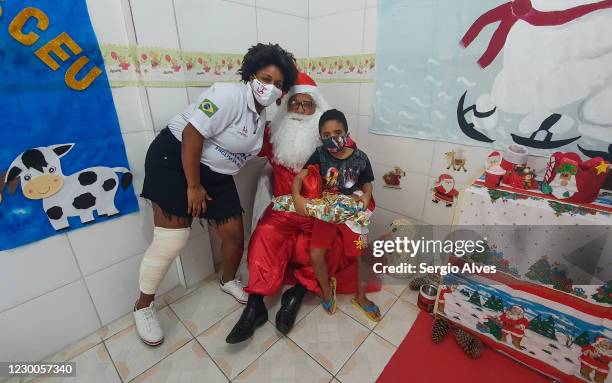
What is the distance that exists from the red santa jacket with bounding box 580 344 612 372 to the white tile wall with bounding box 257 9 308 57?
73.5 inches

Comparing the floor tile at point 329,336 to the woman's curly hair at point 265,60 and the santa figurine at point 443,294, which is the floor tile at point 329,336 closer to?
the santa figurine at point 443,294

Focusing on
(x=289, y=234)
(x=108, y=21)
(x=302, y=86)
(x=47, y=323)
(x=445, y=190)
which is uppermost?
(x=108, y=21)

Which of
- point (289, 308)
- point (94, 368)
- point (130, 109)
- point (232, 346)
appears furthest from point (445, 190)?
point (94, 368)

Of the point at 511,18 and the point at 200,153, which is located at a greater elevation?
the point at 511,18

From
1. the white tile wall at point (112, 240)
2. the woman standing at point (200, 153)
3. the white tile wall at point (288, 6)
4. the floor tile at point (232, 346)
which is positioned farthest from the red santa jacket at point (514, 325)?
the white tile wall at point (288, 6)

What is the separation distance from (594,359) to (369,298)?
2.68 ft

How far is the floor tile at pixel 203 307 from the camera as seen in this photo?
1.29 metres

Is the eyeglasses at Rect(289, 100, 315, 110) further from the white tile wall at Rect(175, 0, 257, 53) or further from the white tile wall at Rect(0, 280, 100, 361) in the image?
the white tile wall at Rect(0, 280, 100, 361)

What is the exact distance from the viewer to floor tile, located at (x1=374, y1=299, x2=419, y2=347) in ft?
4.04

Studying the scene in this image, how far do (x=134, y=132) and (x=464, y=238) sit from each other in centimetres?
142

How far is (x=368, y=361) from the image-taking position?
112cm

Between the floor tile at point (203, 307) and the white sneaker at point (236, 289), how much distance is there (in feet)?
0.09

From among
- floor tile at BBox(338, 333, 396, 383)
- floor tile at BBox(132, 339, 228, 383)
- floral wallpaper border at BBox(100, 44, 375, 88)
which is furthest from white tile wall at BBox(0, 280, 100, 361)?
floor tile at BBox(338, 333, 396, 383)

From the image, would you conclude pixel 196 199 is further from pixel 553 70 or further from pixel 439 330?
pixel 553 70
